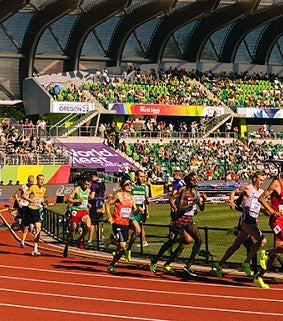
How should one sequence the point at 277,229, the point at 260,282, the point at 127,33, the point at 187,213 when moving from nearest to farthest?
the point at 277,229 < the point at 260,282 < the point at 187,213 < the point at 127,33

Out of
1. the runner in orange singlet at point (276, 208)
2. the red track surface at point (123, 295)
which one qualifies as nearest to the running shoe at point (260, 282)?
the red track surface at point (123, 295)

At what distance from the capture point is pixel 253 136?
65.8 meters

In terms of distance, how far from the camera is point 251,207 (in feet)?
52.3

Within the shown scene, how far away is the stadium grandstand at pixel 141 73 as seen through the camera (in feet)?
200

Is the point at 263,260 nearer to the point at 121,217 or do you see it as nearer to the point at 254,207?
the point at 254,207

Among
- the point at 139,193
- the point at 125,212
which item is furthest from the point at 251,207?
the point at 139,193

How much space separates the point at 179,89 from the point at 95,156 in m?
15.6

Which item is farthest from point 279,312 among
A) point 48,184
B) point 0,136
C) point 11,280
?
point 0,136

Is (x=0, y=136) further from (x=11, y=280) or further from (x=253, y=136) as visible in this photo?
(x=11, y=280)

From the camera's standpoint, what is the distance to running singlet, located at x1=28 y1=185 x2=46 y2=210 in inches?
838

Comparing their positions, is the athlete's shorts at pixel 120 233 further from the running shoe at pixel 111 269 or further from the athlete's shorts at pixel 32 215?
the athlete's shorts at pixel 32 215

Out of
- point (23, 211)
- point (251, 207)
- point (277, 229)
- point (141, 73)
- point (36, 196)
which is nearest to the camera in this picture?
point (277, 229)

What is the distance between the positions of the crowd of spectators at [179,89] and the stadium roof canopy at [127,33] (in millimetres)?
2587

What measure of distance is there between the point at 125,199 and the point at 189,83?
53088 mm
